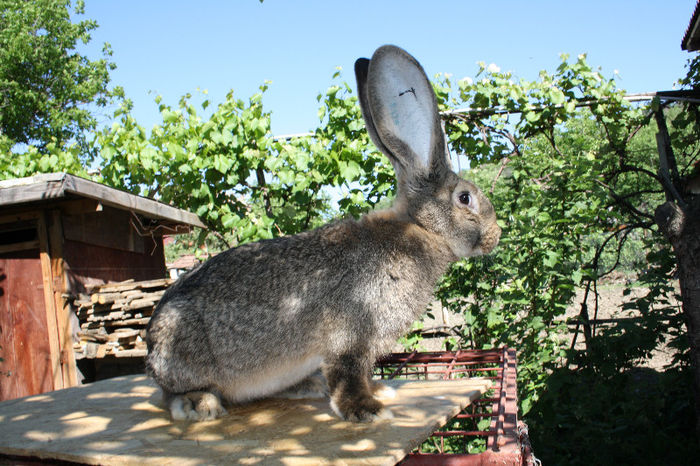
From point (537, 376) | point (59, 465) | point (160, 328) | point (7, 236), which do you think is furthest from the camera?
point (7, 236)

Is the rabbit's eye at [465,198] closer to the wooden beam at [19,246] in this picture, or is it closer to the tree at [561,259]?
the tree at [561,259]

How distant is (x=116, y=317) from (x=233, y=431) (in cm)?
378

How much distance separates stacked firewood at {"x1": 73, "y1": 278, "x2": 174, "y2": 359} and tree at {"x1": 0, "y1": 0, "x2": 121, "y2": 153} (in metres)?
22.2

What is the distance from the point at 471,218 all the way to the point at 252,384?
1381mm

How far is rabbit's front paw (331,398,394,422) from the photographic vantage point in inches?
91.6

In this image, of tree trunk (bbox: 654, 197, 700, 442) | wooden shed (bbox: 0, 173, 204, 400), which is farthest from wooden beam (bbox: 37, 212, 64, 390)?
tree trunk (bbox: 654, 197, 700, 442)

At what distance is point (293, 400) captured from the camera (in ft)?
9.41

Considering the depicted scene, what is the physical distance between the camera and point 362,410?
7.71 feet

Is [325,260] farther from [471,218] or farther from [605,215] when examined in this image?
[605,215]

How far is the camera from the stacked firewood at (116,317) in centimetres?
551

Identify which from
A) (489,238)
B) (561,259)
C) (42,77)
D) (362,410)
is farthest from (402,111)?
(42,77)

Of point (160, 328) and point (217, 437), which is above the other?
point (160, 328)

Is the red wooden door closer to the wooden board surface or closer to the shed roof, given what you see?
the shed roof

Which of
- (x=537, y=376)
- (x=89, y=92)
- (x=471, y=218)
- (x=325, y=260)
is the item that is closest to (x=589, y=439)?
(x=537, y=376)
